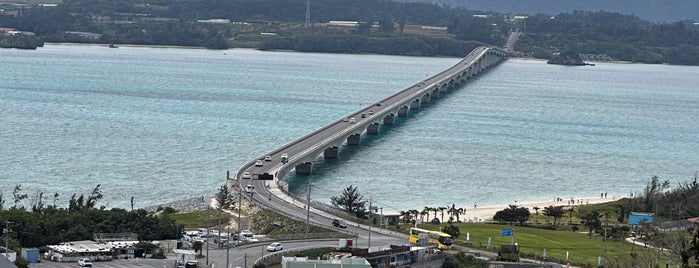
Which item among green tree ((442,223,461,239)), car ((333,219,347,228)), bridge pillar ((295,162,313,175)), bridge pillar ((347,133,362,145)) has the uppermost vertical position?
green tree ((442,223,461,239))

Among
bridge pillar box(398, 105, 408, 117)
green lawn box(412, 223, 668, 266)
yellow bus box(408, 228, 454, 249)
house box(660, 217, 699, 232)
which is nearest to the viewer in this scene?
yellow bus box(408, 228, 454, 249)

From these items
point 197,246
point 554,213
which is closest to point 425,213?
point 554,213

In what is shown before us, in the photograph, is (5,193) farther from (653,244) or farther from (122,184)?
(653,244)

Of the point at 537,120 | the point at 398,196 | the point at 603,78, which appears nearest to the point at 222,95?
the point at 537,120

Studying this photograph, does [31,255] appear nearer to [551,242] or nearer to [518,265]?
[518,265]

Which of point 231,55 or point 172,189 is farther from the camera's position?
point 231,55

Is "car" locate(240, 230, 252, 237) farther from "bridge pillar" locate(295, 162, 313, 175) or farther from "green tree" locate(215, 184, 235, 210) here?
"bridge pillar" locate(295, 162, 313, 175)

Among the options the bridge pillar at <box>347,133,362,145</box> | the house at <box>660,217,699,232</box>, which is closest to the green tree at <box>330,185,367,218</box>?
the house at <box>660,217,699,232</box>

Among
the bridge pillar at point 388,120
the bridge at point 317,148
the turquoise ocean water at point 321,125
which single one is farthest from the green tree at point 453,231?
the bridge pillar at point 388,120
